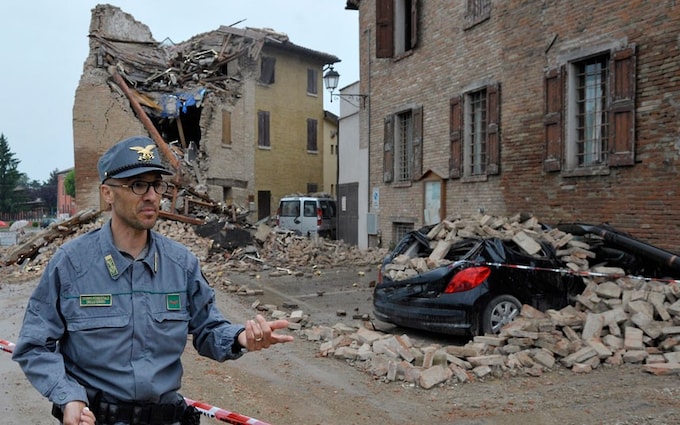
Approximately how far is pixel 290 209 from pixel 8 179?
5993 cm

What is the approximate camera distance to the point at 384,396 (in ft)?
18.1

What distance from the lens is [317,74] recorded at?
107 ft

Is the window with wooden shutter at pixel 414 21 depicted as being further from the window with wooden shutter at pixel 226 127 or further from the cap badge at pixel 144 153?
the cap badge at pixel 144 153

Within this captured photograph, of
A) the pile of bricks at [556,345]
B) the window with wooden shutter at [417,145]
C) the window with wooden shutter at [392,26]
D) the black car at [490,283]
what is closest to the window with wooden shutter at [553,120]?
the black car at [490,283]

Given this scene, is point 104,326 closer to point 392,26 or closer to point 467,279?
point 467,279

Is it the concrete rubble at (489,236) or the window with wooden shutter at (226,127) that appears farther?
the window with wooden shutter at (226,127)

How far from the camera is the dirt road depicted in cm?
488

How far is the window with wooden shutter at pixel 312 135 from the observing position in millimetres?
32219

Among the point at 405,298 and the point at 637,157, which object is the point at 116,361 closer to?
the point at 405,298

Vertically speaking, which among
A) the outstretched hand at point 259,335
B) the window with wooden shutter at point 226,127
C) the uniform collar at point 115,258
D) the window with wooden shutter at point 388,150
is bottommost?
the outstretched hand at point 259,335

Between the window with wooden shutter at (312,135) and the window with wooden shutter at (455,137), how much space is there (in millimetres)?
18055

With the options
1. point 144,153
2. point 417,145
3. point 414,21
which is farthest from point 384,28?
point 144,153

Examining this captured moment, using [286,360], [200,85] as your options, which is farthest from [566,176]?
[200,85]

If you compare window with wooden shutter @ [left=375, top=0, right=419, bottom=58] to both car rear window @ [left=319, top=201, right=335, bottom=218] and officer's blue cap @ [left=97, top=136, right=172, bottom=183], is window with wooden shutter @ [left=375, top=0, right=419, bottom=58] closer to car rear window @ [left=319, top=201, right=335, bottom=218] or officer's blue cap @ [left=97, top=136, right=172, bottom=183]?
car rear window @ [left=319, top=201, right=335, bottom=218]
